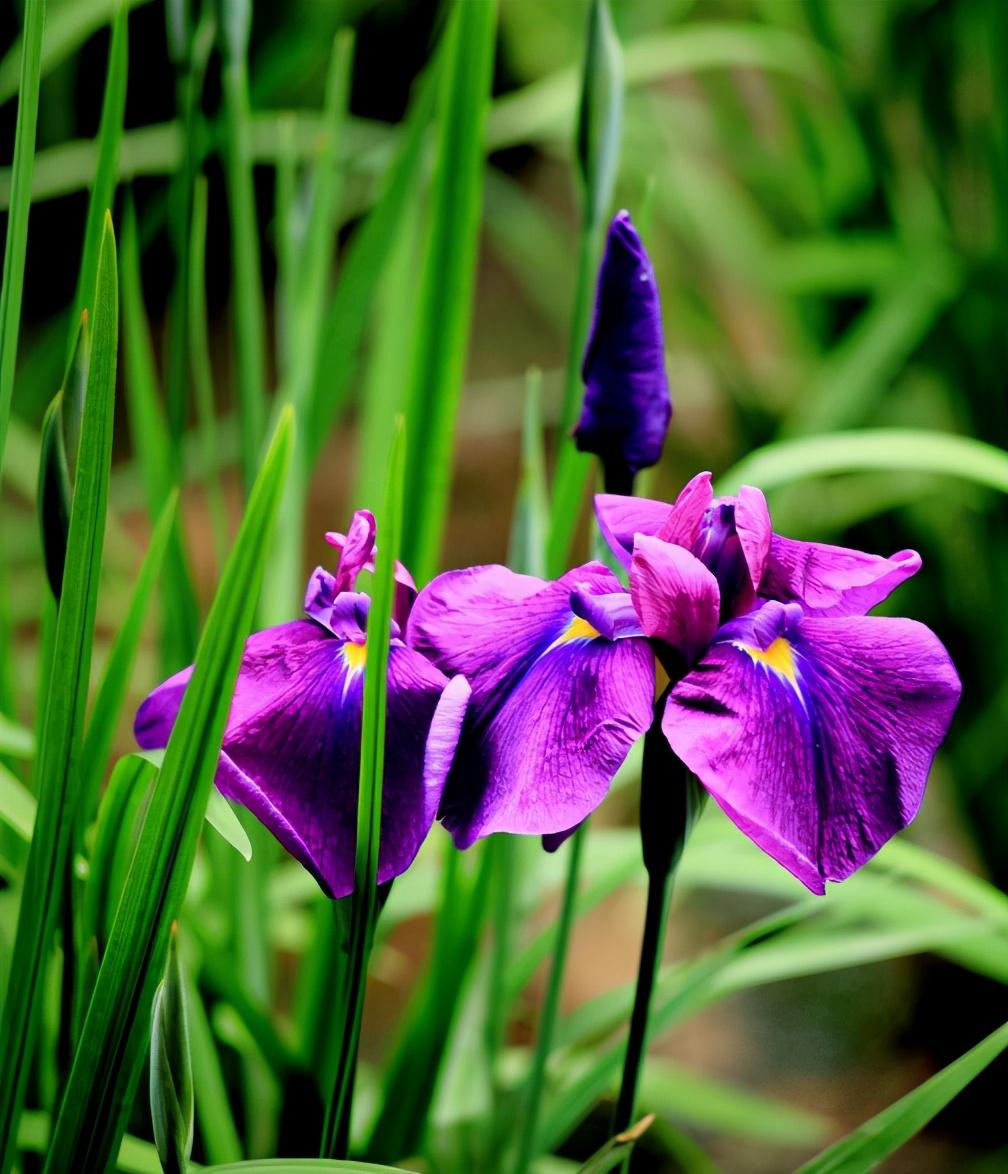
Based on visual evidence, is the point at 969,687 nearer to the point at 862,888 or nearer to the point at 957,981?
the point at 957,981

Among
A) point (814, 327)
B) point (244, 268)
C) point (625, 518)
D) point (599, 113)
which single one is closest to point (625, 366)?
point (625, 518)

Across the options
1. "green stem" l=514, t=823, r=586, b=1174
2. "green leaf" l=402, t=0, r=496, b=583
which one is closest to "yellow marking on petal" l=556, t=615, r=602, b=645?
"green stem" l=514, t=823, r=586, b=1174

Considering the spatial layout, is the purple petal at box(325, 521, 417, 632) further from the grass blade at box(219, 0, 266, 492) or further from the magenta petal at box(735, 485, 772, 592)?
the grass blade at box(219, 0, 266, 492)

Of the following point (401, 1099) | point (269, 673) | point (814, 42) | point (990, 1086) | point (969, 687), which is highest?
point (814, 42)

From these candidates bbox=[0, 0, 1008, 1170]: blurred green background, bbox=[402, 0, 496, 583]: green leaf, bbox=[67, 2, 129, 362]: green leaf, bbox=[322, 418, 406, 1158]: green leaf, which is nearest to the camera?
bbox=[322, 418, 406, 1158]: green leaf

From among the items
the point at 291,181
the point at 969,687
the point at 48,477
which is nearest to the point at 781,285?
the point at 969,687

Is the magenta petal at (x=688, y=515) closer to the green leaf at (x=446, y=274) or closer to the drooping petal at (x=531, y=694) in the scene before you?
the drooping petal at (x=531, y=694)

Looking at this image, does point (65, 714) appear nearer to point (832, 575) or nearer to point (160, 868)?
point (160, 868)
